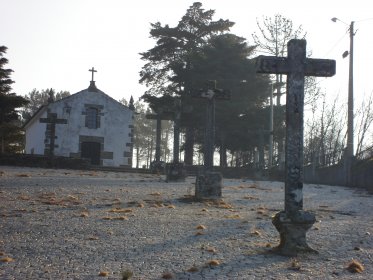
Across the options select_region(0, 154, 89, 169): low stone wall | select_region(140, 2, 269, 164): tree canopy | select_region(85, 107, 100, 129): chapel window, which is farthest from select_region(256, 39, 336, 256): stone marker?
select_region(85, 107, 100, 129): chapel window

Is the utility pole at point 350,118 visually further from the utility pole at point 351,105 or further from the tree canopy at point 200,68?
the tree canopy at point 200,68

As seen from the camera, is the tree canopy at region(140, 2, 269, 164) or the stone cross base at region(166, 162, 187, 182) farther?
the tree canopy at region(140, 2, 269, 164)

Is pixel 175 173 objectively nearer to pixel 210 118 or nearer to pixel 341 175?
pixel 210 118

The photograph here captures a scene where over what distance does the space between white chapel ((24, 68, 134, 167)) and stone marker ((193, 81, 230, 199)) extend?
77.0ft

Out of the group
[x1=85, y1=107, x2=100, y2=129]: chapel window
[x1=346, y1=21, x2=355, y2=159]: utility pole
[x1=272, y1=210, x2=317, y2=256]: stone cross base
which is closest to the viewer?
[x1=272, y1=210, x2=317, y2=256]: stone cross base

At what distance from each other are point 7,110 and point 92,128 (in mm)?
8478

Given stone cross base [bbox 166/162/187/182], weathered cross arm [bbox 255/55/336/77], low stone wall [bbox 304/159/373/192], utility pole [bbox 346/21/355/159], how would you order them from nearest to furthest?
weathered cross arm [bbox 255/55/336/77], stone cross base [bbox 166/162/187/182], low stone wall [bbox 304/159/373/192], utility pole [bbox 346/21/355/159]

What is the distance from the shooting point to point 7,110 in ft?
93.1

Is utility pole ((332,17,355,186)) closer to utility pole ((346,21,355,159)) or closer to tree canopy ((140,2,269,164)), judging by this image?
utility pole ((346,21,355,159))

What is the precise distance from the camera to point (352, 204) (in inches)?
537

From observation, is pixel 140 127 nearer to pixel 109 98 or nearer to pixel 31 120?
pixel 31 120

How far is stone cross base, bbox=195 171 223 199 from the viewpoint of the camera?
12.6 metres

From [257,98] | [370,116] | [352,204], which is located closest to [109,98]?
[257,98]

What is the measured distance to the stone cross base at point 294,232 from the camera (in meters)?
6.31
